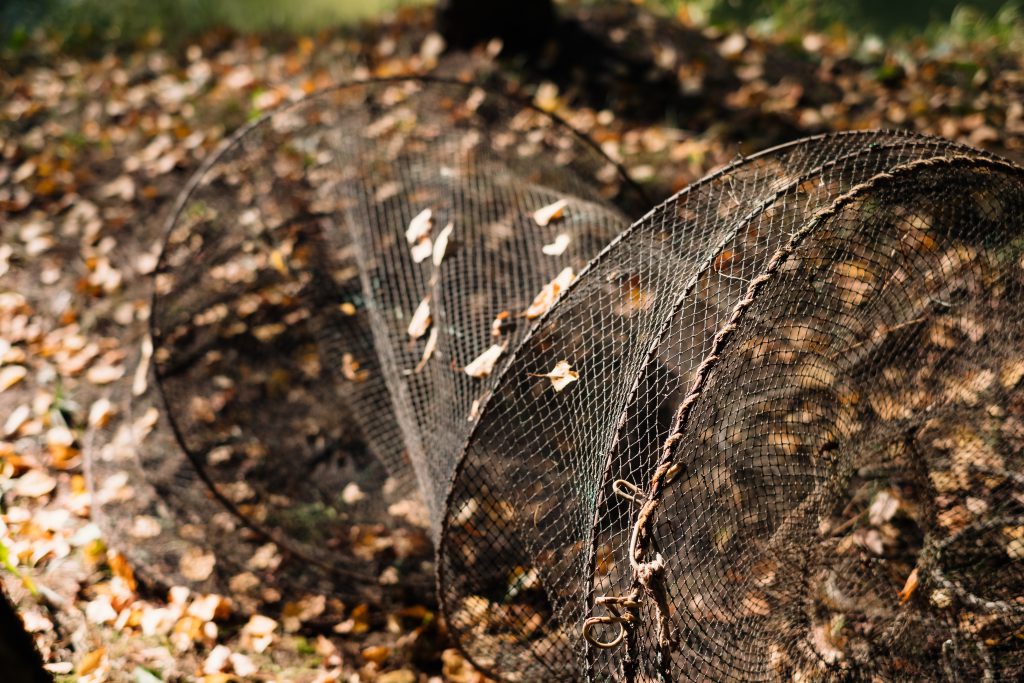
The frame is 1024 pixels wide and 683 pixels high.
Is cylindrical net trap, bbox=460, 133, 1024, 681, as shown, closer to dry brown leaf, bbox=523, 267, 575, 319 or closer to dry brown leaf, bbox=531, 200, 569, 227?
dry brown leaf, bbox=523, 267, 575, 319

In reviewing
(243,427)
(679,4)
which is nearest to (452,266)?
(243,427)

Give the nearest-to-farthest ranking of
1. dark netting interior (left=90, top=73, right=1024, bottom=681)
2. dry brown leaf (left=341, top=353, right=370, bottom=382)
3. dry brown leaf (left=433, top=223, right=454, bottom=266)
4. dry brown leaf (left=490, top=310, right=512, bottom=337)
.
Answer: dark netting interior (left=90, top=73, right=1024, bottom=681) → dry brown leaf (left=490, top=310, right=512, bottom=337) → dry brown leaf (left=433, top=223, right=454, bottom=266) → dry brown leaf (left=341, top=353, right=370, bottom=382)

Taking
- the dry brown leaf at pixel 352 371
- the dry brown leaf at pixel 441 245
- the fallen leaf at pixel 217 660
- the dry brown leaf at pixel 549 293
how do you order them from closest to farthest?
the dry brown leaf at pixel 549 293 < the fallen leaf at pixel 217 660 < the dry brown leaf at pixel 441 245 < the dry brown leaf at pixel 352 371

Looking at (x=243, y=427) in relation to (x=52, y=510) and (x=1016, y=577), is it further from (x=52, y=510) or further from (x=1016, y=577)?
Result: (x=1016, y=577)

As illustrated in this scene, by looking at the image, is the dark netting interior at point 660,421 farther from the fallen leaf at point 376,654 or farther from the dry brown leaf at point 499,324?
the fallen leaf at point 376,654

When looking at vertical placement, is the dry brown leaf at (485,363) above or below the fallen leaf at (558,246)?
below

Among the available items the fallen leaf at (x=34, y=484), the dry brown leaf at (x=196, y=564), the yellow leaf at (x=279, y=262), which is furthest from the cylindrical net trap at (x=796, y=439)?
the yellow leaf at (x=279, y=262)

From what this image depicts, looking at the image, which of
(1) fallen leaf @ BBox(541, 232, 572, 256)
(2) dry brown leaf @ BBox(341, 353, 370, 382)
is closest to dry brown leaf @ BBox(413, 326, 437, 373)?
(1) fallen leaf @ BBox(541, 232, 572, 256)
